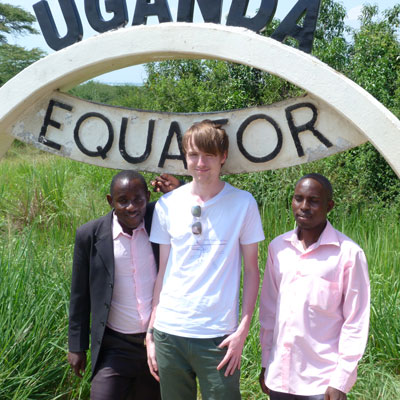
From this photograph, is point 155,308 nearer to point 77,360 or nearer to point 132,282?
point 132,282

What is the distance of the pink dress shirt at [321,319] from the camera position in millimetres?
2320

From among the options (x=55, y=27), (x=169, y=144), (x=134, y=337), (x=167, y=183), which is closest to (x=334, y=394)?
(x=134, y=337)

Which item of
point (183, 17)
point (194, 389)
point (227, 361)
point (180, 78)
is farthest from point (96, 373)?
point (180, 78)

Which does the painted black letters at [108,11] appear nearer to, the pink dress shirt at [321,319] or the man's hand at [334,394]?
the pink dress shirt at [321,319]

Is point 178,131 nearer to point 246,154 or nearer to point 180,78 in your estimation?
point 246,154

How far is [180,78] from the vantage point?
9.98m

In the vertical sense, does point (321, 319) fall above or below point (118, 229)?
below

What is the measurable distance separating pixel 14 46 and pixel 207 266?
2643 cm

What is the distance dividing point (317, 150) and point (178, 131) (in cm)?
76

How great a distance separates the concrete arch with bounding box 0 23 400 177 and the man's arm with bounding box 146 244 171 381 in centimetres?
102

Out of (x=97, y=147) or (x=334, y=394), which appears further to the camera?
(x=97, y=147)

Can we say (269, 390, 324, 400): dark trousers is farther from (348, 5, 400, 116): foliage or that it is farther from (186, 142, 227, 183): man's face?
(348, 5, 400, 116): foliage

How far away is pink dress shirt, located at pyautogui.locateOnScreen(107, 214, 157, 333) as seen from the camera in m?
2.76

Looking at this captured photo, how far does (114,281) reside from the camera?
2768 mm
